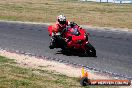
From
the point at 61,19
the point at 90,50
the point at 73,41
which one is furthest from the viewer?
the point at 61,19

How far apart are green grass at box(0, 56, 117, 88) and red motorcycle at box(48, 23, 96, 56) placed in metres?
4.02

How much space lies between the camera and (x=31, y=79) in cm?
1176

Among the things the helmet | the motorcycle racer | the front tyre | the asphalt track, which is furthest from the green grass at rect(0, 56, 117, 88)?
the helmet

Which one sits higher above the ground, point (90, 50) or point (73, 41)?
point (73, 41)

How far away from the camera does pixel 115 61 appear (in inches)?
613

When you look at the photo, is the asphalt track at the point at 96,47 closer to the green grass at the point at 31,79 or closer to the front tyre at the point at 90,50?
the front tyre at the point at 90,50

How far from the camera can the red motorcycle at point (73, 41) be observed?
17173 millimetres

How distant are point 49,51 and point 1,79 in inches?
276

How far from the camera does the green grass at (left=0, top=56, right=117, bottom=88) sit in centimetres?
1100

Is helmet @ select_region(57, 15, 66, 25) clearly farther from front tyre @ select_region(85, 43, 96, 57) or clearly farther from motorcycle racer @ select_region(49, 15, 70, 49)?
front tyre @ select_region(85, 43, 96, 57)

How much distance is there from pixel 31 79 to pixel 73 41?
19.5ft

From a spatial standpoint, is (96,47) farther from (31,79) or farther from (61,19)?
(31,79)

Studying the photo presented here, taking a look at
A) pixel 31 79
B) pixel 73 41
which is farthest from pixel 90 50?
pixel 31 79

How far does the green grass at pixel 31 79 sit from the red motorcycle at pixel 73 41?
402cm
